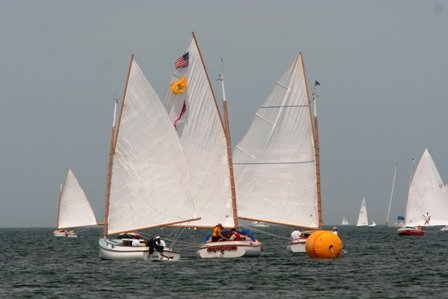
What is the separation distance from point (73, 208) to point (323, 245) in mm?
92822

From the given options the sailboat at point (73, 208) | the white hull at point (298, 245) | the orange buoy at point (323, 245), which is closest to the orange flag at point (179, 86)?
the orange buoy at point (323, 245)

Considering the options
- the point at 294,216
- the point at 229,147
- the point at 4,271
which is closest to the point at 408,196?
the point at 294,216

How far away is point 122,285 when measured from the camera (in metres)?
55.4

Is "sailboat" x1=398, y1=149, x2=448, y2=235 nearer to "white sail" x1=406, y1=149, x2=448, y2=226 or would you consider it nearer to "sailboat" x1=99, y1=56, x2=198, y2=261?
"white sail" x1=406, y1=149, x2=448, y2=226

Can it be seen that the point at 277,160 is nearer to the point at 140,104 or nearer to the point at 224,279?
the point at 140,104

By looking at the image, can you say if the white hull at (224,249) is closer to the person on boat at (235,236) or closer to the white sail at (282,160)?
the person on boat at (235,236)

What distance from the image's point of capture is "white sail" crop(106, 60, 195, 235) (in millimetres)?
70875

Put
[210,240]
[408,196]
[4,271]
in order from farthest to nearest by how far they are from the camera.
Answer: [408,196] → [210,240] → [4,271]

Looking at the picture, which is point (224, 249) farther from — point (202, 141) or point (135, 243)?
point (202, 141)

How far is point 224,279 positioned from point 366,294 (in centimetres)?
1063

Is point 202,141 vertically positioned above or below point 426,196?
below

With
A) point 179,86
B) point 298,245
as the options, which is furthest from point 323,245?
point 179,86

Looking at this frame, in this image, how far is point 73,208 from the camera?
536 feet

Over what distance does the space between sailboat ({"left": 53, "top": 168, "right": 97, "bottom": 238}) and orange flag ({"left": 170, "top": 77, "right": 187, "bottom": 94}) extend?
268 feet
